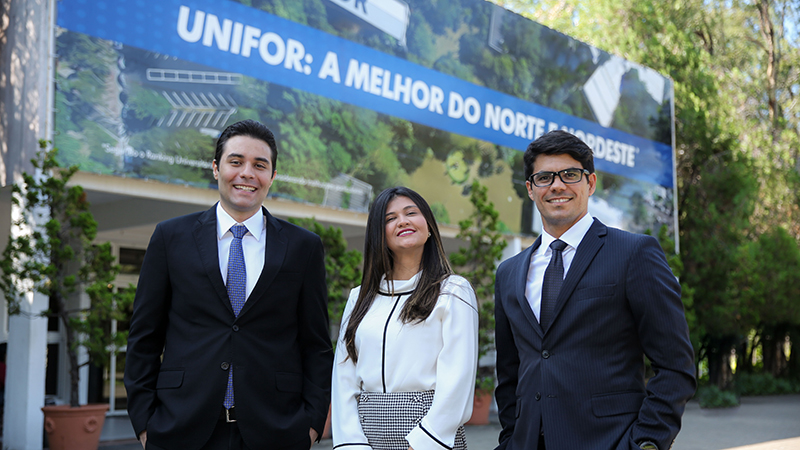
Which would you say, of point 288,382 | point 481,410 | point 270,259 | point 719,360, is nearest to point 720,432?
point 481,410

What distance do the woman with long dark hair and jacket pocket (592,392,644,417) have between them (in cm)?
48

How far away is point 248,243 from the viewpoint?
9.56ft

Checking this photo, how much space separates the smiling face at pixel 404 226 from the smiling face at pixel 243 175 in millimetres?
510

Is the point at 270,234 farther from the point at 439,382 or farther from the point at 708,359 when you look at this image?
the point at 708,359

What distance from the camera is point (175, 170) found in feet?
27.0

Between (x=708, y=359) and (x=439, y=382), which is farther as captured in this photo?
(x=708, y=359)

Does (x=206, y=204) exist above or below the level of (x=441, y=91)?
below

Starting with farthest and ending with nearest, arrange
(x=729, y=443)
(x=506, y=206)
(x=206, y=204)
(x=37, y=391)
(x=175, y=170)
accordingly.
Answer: (x=506, y=206), (x=729, y=443), (x=206, y=204), (x=175, y=170), (x=37, y=391)

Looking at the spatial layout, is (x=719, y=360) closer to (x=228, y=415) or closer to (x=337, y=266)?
(x=337, y=266)

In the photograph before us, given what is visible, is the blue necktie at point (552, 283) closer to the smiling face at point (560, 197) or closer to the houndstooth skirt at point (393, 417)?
the smiling face at point (560, 197)

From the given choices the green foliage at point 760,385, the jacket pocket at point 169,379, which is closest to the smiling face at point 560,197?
the jacket pocket at point 169,379

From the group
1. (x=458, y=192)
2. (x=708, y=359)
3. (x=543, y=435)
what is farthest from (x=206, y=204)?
(x=708, y=359)

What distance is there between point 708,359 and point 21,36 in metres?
15.5

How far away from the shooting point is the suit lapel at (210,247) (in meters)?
2.73
